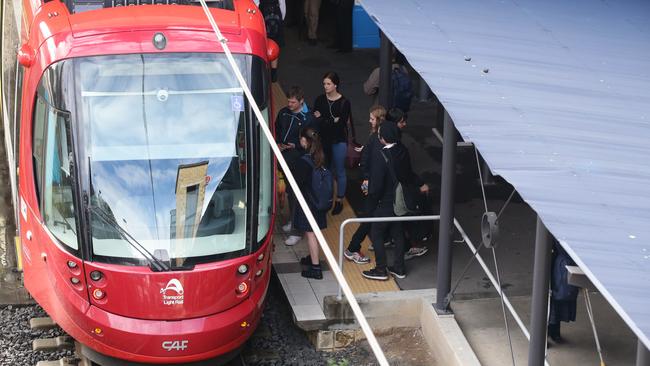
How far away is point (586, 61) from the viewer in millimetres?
9531

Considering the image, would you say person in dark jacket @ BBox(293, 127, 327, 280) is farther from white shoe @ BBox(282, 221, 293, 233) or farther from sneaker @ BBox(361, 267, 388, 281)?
white shoe @ BBox(282, 221, 293, 233)

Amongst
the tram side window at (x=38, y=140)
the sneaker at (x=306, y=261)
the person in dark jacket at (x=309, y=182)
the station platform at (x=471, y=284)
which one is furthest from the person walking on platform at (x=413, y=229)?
the tram side window at (x=38, y=140)

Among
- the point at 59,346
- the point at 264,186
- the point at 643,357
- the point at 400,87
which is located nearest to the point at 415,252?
the point at 264,186

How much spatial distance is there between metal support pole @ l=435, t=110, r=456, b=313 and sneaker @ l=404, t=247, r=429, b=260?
1.56 meters

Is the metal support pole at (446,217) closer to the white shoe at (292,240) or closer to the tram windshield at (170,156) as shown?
the tram windshield at (170,156)

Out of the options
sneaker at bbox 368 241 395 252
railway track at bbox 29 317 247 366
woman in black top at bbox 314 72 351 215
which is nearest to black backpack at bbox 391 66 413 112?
woman in black top at bbox 314 72 351 215

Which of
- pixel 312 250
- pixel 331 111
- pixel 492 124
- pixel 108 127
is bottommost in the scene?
pixel 312 250

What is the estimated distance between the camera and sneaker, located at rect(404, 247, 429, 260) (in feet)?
41.2

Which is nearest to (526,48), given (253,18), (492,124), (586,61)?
(586,61)

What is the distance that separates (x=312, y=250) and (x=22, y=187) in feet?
10.1

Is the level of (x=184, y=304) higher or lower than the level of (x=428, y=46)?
lower

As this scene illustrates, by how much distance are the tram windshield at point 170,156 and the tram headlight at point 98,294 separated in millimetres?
282

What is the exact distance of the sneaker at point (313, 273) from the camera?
477 inches

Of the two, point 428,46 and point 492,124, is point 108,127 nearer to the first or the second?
point 428,46
